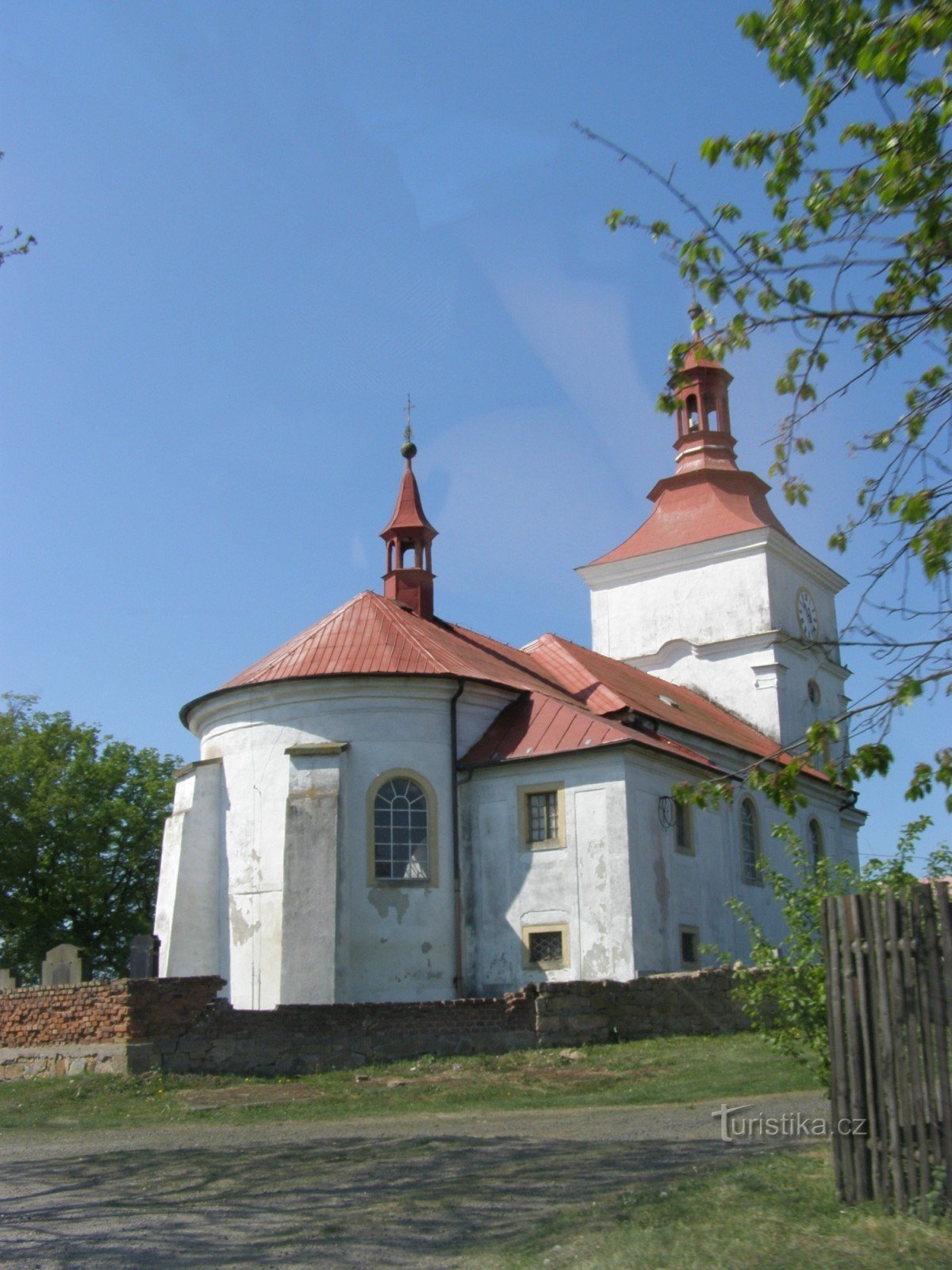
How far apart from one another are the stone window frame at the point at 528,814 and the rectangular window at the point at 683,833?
2.40 m

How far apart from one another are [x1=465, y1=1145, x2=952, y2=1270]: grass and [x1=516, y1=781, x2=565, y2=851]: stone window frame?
14.3 m

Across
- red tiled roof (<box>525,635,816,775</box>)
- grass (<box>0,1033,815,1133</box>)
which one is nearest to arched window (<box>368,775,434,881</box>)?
red tiled roof (<box>525,635,816,775</box>)

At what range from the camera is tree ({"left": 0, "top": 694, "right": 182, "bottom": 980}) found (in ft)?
132

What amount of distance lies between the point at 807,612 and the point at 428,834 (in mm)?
18021

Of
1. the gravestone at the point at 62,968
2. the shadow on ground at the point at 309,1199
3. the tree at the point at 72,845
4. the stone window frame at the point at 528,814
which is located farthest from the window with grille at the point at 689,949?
the tree at the point at 72,845

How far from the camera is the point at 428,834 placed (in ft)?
75.0

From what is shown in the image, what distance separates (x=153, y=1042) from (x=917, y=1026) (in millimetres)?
11657

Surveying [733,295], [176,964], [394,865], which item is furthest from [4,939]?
[733,295]

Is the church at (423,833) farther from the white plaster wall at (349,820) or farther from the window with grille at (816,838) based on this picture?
the window with grille at (816,838)

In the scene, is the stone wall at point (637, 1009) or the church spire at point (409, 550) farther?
the church spire at point (409, 550)

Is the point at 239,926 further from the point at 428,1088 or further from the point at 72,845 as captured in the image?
the point at 72,845

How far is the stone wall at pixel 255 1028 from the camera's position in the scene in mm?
16297

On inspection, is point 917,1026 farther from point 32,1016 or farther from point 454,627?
point 454,627

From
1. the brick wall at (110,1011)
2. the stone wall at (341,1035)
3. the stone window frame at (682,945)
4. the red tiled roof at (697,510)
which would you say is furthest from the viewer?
the red tiled roof at (697,510)
